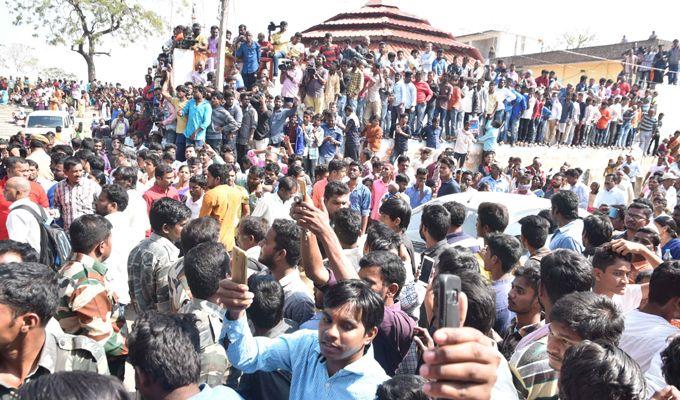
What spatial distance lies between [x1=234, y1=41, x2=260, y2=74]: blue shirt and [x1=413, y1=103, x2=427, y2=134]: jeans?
4227 mm

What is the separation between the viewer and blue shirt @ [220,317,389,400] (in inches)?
91.1

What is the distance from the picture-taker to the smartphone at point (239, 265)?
197cm

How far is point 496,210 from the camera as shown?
5.12 meters

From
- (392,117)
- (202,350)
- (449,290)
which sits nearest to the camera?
(449,290)

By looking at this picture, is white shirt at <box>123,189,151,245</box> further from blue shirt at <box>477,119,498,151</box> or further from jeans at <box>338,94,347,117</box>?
blue shirt at <box>477,119,498,151</box>

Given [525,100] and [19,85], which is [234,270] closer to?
[525,100]

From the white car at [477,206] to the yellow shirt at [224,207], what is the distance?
2516mm

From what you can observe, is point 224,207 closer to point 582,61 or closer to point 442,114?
point 442,114

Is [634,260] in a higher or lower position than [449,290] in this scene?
lower

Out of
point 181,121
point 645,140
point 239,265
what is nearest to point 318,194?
point 181,121

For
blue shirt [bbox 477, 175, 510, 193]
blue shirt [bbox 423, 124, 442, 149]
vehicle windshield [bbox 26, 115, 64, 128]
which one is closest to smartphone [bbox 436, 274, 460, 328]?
blue shirt [bbox 477, 175, 510, 193]

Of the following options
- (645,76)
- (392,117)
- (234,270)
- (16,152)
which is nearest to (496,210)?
(234,270)

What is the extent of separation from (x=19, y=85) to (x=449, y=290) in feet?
122

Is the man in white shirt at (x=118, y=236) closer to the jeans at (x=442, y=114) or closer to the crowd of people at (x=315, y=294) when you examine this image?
the crowd of people at (x=315, y=294)
